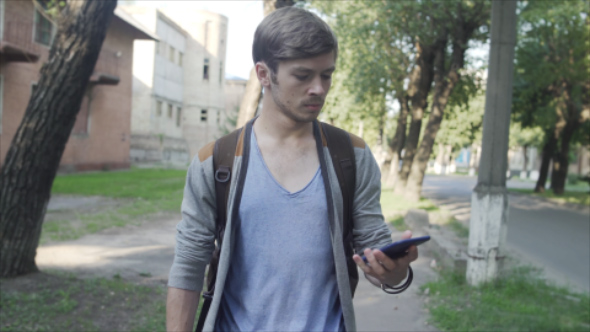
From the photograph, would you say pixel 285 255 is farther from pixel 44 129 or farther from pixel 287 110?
pixel 44 129

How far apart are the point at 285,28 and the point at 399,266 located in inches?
35.5

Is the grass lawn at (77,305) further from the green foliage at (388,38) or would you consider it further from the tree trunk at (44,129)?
the green foliage at (388,38)

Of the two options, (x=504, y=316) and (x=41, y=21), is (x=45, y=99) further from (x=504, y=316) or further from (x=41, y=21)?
(x=41, y=21)

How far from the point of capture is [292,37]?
2.07m

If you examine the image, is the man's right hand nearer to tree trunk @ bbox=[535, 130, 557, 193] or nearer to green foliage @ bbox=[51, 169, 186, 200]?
green foliage @ bbox=[51, 169, 186, 200]

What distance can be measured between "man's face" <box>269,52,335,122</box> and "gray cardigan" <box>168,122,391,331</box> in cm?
13

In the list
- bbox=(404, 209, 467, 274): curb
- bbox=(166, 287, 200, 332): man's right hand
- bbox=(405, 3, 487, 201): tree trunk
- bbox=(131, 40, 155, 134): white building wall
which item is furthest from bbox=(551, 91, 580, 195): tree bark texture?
bbox=(131, 40, 155, 134): white building wall

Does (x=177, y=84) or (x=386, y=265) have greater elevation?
(x=177, y=84)

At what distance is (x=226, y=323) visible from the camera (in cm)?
221

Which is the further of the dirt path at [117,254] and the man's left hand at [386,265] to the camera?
the dirt path at [117,254]

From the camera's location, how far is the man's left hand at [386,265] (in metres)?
1.94

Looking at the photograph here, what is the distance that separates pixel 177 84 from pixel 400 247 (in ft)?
144

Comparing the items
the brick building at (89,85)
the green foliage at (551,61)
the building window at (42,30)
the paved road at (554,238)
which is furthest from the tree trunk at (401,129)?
the building window at (42,30)

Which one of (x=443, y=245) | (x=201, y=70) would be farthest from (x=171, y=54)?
(x=443, y=245)
